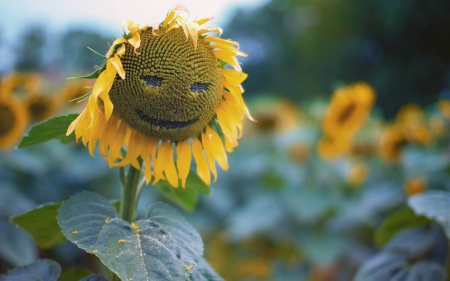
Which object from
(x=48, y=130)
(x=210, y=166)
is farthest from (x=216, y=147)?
(x=48, y=130)

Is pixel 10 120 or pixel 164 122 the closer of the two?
pixel 164 122

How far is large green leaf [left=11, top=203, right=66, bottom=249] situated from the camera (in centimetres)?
73

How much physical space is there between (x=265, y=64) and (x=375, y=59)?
377cm

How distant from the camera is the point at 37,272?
69cm

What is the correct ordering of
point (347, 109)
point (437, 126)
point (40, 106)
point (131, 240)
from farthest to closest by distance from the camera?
1. point (437, 126)
2. point (347, 109)
3. point (40, 106)
4. point (131, 240)

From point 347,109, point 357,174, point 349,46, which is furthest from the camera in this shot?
point 349,46

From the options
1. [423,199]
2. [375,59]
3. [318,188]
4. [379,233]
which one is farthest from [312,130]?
[375,59]

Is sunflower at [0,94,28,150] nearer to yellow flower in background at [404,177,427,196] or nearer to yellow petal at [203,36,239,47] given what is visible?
yellow petal at [203,36,239,47]

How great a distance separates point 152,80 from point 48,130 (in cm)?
19

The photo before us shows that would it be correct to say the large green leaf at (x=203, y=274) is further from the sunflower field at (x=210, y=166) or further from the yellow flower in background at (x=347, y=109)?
the yellow flower in background at (x=347, y=109)

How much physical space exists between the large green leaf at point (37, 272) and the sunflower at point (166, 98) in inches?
7.9

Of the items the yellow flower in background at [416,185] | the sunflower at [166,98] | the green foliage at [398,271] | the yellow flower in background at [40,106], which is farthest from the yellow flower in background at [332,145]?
the sunflower at [166,98]

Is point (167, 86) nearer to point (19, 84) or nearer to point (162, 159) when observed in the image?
point (162, 159)

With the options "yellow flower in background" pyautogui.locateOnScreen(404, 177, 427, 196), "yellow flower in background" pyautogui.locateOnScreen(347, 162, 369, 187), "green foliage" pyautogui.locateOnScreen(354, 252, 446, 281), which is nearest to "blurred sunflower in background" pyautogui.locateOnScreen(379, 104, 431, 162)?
"yellow flower in background" pyautogui.locateOnScreen(347, 162, 369, 187)
